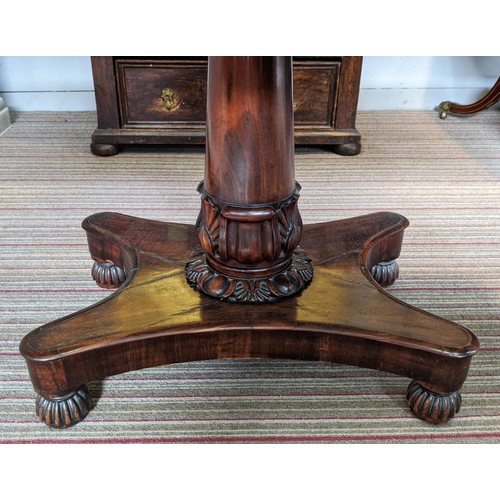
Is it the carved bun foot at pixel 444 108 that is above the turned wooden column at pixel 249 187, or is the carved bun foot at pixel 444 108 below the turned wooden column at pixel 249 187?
below

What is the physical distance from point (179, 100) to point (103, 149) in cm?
24

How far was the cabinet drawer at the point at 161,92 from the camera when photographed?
56.2 inches

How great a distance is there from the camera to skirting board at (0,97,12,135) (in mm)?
1693

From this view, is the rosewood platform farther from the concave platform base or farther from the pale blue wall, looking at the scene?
the pale blue wall

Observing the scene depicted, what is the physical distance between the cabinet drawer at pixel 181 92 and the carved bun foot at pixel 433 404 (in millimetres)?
945

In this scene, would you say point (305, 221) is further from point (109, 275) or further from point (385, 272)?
point (109, 275)

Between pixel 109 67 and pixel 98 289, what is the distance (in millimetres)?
680

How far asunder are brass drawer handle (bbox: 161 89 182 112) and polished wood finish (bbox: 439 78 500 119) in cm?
89

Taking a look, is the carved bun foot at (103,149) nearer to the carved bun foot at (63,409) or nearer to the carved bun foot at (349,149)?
the carved bun foot at (349,149)

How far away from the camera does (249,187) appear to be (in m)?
0.67

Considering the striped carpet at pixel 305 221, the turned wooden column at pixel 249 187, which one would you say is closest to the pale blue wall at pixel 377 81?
the striped carpet at pixel 305 221

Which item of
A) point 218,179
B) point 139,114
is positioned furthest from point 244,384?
point 139,114

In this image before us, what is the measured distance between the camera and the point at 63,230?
1.17 metres
